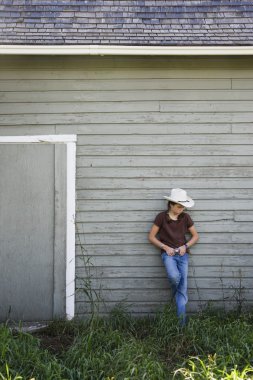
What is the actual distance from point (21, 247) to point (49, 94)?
1946 millimetres

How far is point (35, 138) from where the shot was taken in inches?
291

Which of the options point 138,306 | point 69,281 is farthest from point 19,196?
point 138,306

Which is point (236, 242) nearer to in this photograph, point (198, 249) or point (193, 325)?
point (198, 249)

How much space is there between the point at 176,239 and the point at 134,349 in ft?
5.79

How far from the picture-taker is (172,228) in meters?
7.22

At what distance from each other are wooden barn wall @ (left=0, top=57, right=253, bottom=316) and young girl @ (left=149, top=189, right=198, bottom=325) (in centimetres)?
22

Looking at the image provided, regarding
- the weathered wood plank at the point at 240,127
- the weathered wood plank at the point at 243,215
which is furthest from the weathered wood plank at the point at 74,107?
the weathered wood plank at the point at 243,215

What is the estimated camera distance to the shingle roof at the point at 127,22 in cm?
709

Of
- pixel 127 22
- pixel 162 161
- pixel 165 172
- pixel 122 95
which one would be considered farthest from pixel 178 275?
pixel 127 22

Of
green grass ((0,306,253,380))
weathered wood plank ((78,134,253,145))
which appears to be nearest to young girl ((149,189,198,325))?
green grass ((0,306,253,380))

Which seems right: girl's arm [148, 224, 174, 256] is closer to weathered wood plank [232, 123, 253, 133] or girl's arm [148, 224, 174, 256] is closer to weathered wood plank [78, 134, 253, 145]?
weathered wood plank [78, 134, 253, 145]

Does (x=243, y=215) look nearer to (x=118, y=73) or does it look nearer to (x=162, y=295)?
(x=162, y=295)

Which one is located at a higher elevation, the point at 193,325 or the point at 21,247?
the point at 21,247

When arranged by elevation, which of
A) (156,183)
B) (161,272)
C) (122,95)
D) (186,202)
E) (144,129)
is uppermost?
(122,95)
